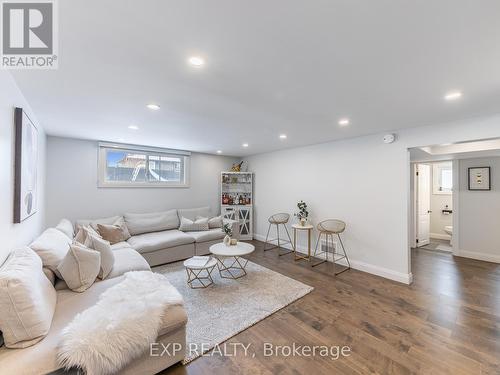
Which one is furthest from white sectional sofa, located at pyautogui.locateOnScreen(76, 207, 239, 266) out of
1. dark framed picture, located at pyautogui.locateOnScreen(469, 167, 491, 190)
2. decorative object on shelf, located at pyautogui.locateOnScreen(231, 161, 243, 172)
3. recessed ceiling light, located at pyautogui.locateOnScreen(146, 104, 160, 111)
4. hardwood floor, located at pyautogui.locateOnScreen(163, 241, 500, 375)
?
dark framed picture, located at pyautogui.locateOnScreen(469, 167, 491, 190)

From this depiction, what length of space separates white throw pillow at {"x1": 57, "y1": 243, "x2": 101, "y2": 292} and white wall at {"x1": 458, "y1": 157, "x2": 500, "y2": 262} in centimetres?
625

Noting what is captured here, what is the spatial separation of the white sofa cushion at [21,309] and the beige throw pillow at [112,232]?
2.34 m

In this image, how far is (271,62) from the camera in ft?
5.11

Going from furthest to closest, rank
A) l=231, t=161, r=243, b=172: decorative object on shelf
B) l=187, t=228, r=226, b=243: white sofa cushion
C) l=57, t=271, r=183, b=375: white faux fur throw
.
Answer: l=231, t=161, r=243, b=172: decorative object on shelf
l=187, t=228, r=226, b=243: white sofa cushion
l=57, t=271, r=183, b=375: white faux fur throw

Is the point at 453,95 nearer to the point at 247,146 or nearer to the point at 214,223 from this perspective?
the point at 247,146

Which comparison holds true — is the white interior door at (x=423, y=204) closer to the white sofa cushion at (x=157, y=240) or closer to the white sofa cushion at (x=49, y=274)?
the white sofa cushion at (x=157, y=240)

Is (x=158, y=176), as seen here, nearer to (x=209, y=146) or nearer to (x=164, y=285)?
(x=209, y=146)

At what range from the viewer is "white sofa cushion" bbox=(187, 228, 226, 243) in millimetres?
4305

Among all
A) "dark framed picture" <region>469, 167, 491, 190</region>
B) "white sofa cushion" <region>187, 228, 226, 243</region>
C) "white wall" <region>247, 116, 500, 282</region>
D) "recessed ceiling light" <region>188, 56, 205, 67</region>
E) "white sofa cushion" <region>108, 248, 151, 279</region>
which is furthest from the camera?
"white sofa cushion" <region>187, 228, 226, 243</region>

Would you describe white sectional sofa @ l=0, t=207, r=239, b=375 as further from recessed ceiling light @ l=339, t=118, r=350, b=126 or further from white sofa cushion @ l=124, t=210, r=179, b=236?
recessed ceiling light @ l=339, t=118, r=350, b=126

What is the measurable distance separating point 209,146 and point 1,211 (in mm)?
3426

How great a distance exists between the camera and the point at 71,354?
4.00ft

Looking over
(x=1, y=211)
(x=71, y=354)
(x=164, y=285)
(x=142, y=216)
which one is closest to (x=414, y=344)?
(x=164, y=285)

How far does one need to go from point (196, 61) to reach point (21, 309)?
1900 mm
